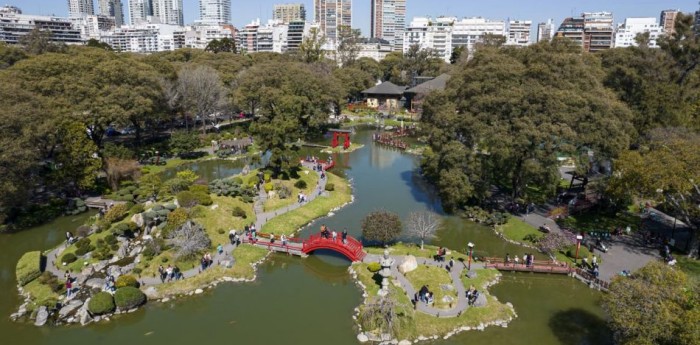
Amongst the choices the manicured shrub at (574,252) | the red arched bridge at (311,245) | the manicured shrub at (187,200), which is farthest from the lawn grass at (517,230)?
the manicured shrub at (187,200)

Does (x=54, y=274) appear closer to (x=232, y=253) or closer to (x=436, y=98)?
(x=232, y=253)

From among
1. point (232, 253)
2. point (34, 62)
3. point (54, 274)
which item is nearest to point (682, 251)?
point (232, 253)

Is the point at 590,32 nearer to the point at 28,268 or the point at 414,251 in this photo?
the point at 414,251

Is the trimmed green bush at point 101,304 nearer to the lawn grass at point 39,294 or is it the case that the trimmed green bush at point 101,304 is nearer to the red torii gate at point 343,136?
the lawn grass at point 39,294

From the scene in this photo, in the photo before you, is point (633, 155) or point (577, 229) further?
point (577, 229)

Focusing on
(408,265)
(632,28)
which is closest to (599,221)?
(408,265)

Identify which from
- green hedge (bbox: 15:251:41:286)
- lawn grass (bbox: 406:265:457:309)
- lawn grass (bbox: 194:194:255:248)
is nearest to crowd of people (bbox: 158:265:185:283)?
lawn grass (bbox: 194:194:255:248)
